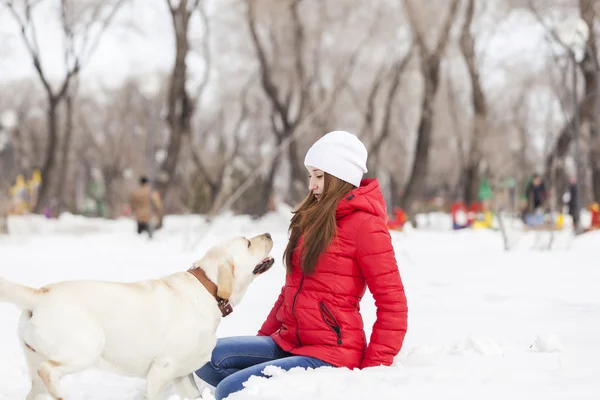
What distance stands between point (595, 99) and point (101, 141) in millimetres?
41640

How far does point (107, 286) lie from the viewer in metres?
2.99

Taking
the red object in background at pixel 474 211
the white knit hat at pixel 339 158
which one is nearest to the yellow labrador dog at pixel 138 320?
the white knit hat at pixel 339 158

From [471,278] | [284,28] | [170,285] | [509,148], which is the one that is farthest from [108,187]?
[170,285]

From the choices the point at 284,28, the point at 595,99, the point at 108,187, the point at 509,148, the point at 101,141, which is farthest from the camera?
the point at 101,141

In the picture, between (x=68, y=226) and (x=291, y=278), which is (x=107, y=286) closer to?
(x=291, y=278)

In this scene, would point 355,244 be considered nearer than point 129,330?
No

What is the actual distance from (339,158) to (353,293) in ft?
2.08

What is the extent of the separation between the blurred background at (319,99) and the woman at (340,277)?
4.28m

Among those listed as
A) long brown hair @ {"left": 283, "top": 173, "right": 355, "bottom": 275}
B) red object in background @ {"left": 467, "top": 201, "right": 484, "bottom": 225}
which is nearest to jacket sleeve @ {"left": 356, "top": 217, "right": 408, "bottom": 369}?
long brown hair @ {"left": 283, "top": 173, "right": 355, "bottom": 275}

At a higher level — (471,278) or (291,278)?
(291,278)

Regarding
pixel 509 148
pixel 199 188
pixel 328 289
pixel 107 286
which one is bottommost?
pixel 509 148

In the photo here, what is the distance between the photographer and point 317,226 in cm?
320

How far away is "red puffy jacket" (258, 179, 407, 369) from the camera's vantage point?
3.12 meters

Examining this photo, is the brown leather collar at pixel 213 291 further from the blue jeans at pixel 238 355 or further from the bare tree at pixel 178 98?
the bare tree at pixel 178 98
